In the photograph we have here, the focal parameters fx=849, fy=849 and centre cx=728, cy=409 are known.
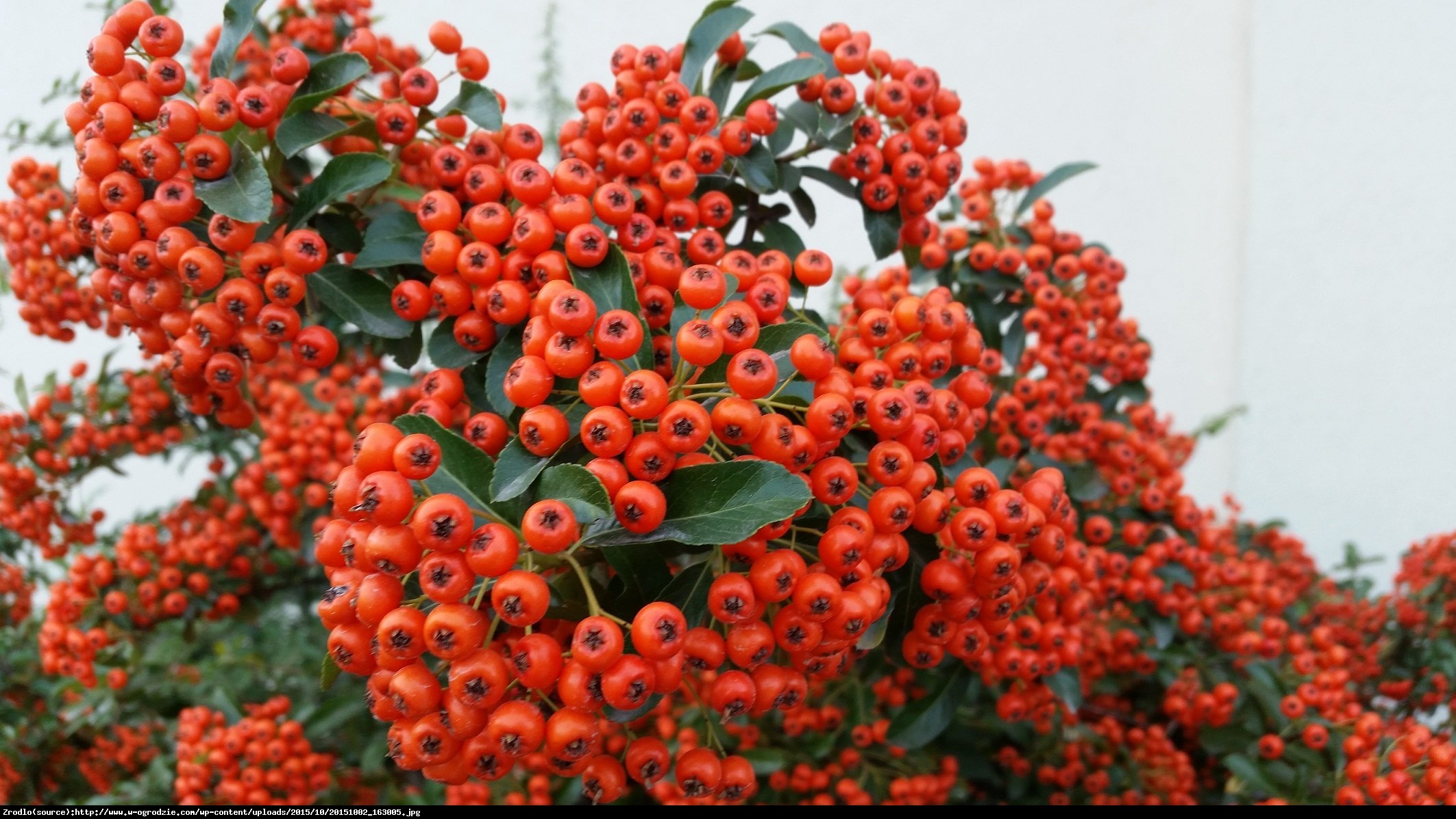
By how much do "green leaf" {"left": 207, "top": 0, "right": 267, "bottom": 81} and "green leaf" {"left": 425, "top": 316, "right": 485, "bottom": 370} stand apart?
57 cm

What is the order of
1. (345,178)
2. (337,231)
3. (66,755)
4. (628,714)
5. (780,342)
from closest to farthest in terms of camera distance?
(628,714), (780,342), (345,178), (337,231), (66,755)

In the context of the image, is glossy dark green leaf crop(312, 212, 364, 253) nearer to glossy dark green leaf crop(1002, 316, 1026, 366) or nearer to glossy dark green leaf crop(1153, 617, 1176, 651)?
glossy dark green leaf crop(1002, 316, 1026, 366)

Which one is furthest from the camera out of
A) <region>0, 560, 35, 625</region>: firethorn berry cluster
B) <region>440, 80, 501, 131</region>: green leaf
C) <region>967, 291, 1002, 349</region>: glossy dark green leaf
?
<region>0, 560, 35, 625</region>: firethorn berry cluster

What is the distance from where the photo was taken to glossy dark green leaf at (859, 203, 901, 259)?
5.73ft

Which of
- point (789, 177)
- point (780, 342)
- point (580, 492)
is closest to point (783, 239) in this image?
point (789, 177)

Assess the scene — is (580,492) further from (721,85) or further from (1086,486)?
(1086,486)

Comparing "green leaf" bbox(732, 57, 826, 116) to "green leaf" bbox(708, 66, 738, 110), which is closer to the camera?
"green leaf" bbox(732, 57, 826, 116)

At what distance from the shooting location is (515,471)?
1.07m

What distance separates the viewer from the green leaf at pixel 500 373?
1.30 metres

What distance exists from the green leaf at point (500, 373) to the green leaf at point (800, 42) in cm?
89

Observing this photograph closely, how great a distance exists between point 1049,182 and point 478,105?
1412 mm

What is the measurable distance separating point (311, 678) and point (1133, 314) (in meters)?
5.34

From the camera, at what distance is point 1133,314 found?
580 cm

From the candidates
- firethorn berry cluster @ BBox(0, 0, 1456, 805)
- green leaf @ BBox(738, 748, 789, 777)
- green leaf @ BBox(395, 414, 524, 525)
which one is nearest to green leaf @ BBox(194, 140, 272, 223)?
firethorn berry cluster @ BBox(0, 0, 1456, 805)
